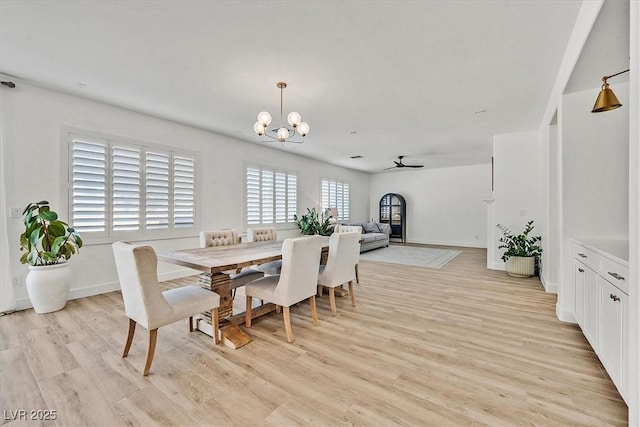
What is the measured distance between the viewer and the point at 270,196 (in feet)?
21.6

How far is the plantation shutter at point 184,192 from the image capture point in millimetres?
4809

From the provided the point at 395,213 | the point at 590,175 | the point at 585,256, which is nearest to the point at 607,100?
the point at 590,175

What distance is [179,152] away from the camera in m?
4.86

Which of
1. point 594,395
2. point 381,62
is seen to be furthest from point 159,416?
point 381,62

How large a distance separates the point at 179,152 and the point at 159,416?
419 centimetres

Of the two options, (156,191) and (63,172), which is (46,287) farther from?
(156,191)

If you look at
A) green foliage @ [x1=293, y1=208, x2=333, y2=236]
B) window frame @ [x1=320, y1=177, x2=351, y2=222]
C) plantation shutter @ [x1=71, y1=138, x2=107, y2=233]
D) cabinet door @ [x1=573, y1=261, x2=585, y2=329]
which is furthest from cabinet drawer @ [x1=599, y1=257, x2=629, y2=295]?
window frame @ [x1=320, y1=177, x2=351, y2=222]

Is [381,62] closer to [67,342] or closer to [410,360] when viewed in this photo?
[410,360]

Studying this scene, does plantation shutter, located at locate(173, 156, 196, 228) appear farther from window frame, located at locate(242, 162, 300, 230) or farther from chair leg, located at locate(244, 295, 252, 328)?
chair leg, located at locate(244, 295, 252, 328)

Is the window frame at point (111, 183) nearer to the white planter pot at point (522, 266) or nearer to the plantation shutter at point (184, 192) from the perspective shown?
the plantation shutter at point (184, 192)

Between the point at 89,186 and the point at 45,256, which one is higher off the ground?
the point at 89,186

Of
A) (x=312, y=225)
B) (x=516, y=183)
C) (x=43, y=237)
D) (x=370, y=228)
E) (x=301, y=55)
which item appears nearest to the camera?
(x=301, y=55)

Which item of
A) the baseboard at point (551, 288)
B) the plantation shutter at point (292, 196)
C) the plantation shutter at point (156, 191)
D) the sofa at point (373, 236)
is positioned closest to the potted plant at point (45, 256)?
the plantation shutter at point (156, 191)

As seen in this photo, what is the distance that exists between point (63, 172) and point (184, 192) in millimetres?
1597
